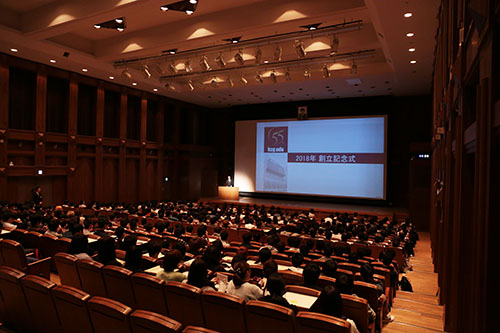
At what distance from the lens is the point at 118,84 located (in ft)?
48.5

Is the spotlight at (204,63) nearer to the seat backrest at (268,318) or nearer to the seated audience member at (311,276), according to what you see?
the seated audience member at (311,276)

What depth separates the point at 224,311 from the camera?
2.75 metres

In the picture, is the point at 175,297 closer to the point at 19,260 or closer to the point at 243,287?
the point at 243,287

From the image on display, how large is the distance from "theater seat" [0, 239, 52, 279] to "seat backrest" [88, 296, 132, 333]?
2.13 m

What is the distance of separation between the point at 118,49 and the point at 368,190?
1254 cm

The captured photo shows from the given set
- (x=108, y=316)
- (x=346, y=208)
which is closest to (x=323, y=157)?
(x=346, y=208)

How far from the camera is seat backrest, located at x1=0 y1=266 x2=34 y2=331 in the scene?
2.96 metres

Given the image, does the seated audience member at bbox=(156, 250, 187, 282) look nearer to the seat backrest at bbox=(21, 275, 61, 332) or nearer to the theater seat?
the seat backrest at bbox=(21, 275, 61, 332)

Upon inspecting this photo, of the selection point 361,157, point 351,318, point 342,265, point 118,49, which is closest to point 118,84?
point 118,49

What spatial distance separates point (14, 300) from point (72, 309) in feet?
2.92

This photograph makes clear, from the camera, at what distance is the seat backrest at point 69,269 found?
3666 millimetres

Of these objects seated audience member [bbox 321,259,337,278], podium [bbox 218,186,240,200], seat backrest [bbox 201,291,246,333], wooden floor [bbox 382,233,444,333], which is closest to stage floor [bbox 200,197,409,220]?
podium [bbox 218,186,240,200]

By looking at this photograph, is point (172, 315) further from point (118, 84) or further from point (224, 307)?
point (118, 84)

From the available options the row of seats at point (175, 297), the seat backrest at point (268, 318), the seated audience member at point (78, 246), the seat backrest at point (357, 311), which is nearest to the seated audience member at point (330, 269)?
the row of seats at point (175, 297)
